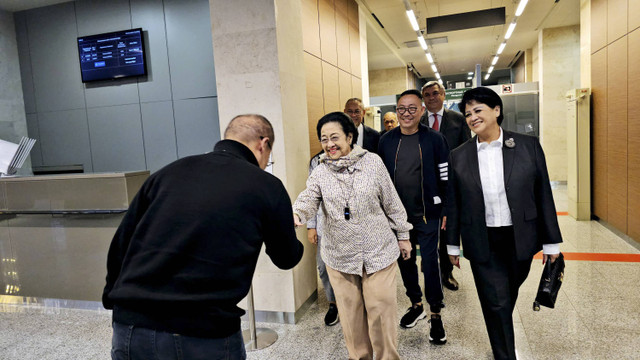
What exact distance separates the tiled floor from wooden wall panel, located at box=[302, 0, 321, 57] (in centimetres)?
254

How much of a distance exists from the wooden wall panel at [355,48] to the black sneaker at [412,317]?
4.10 m

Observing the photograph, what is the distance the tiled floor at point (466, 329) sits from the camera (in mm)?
2701

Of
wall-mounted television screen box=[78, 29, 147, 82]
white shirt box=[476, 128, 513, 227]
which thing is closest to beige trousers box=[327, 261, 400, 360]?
white shirt box=[476, 128, 513, 227]

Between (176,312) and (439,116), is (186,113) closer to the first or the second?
(439,116)

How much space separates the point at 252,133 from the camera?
1492 mm

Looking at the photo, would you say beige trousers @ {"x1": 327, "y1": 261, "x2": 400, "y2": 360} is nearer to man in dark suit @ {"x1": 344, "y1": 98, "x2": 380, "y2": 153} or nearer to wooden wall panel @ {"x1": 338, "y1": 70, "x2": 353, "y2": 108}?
man in dark suit @ {"x1": 344, "y1": 98, "x2": 380, "y2": 153}

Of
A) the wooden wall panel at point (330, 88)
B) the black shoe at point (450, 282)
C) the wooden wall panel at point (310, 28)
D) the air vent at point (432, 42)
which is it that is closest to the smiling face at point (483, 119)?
the black shoe at point (450, 282)

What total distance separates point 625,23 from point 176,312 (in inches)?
233

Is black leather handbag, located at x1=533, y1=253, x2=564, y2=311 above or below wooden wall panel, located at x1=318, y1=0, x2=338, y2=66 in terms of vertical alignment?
below

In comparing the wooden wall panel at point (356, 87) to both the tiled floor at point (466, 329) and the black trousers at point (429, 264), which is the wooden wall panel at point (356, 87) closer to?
the tiled floor at point (466, 329)

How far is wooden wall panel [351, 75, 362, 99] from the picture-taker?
622 cm

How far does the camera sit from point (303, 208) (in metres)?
2.23

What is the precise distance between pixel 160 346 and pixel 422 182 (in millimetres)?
2105

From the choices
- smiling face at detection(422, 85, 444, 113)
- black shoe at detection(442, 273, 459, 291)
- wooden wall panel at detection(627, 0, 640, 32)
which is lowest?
black shoe at detection(442, 273, 459, 291)
